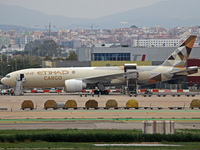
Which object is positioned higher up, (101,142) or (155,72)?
(155,72)

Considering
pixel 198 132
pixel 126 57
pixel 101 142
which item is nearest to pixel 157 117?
pixel 198 132

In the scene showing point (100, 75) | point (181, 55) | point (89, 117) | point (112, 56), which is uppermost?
point (112, 56)

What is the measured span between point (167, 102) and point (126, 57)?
55825 mm

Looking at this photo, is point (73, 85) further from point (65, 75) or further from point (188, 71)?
point (188, 71)

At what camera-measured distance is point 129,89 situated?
71.0 m

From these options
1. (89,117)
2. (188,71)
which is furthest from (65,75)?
(89,117)

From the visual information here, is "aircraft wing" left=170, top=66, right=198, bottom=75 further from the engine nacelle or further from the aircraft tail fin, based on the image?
the engine nacelle

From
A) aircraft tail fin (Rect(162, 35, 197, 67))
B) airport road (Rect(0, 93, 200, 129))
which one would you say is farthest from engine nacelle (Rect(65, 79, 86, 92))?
airport road (Rect(0, 93, 200, 129))

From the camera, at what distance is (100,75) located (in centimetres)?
7119

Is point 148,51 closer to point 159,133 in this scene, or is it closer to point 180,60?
point 180,60

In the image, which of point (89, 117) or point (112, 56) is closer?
point (89, 117)

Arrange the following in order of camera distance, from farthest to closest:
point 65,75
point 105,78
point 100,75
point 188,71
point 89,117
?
1. point 100,75
2. point 188,71
3. point 65,75
4. point 105,78
5. point 89,117

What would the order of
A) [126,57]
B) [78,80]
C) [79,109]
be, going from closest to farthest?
[79,109] < [78,80] < [126,57]

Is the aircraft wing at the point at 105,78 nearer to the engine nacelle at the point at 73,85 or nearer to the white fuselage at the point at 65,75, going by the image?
the white fuselage at the point at 65,75
